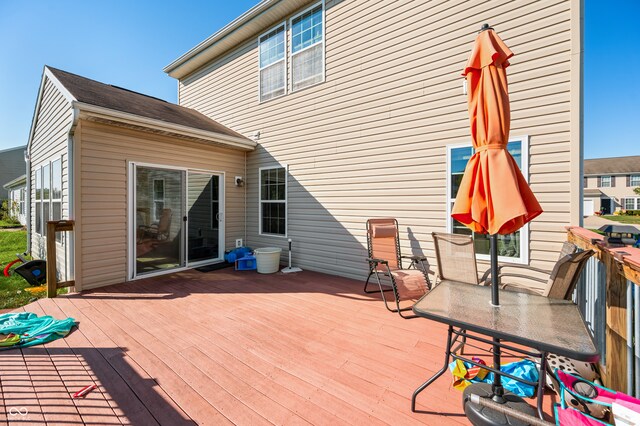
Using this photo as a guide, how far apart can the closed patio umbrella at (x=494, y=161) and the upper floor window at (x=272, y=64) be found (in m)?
5.38

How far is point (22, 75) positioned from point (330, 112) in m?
11.6

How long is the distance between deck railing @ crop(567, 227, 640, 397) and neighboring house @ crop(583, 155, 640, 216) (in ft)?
126

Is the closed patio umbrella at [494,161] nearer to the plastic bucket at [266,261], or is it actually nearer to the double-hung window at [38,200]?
the plastic bucket at [266,261]

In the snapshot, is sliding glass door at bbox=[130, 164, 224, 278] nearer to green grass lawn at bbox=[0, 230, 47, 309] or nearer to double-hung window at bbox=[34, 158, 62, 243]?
green grass lawn at bbox=[0, 230, 47, 309]

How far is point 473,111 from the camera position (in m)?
2.01

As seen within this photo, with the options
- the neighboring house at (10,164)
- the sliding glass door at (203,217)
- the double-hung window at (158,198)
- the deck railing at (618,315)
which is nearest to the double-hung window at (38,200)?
the double-hung window at (158,198)

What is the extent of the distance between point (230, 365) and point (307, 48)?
6.29m

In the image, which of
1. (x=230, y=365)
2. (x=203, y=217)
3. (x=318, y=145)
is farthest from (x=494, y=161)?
(x=203, y=217)

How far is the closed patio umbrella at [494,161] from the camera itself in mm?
1822

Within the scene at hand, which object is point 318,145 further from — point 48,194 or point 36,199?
point 36,199

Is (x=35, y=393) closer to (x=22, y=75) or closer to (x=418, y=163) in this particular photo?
(x=418, y=163)

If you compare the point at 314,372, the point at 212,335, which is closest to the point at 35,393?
the point at 212,335

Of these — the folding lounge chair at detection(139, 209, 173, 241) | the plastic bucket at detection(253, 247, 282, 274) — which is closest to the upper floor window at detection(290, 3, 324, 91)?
the plastic bucket at detection(253, 247, 282, 274)

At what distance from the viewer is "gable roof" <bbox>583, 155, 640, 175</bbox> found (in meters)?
31.0
